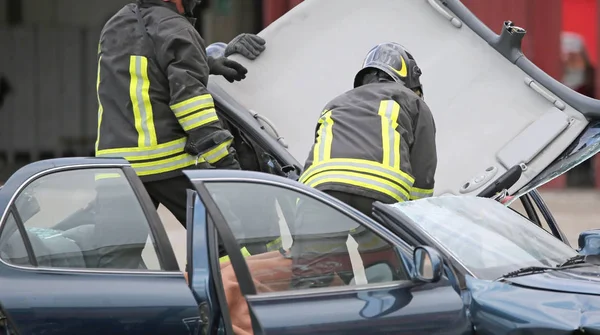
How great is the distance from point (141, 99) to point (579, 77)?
34.3ft

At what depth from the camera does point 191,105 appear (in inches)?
207

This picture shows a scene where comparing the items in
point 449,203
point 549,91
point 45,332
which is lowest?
point 45,332

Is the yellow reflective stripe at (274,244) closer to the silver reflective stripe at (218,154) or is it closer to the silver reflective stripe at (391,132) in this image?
the silver reflective stripe at (391,132)

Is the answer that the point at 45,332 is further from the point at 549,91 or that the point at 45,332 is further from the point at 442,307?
the point at 549,91

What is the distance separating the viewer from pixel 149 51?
5387 millimetres

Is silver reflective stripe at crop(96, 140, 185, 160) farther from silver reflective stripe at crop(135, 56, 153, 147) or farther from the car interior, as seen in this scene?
the car interior

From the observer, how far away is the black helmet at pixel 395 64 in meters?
5.20

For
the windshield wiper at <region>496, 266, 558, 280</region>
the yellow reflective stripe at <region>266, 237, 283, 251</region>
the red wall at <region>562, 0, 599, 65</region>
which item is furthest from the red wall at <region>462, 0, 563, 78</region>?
the yellow reflective stripe at <region>266, 237, 283, 251</region>

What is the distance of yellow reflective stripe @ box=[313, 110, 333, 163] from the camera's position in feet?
16.2

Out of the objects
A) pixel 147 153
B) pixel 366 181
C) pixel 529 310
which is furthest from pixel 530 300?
pixel 147 153

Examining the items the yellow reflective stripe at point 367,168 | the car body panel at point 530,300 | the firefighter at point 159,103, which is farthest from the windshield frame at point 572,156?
the firefighter at point 159,103

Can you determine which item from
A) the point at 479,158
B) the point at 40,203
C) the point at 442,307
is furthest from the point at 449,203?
the point at 40,203

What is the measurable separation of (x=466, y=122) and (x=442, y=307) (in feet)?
6.62

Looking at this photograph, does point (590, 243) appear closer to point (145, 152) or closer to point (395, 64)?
point (395, 64)
